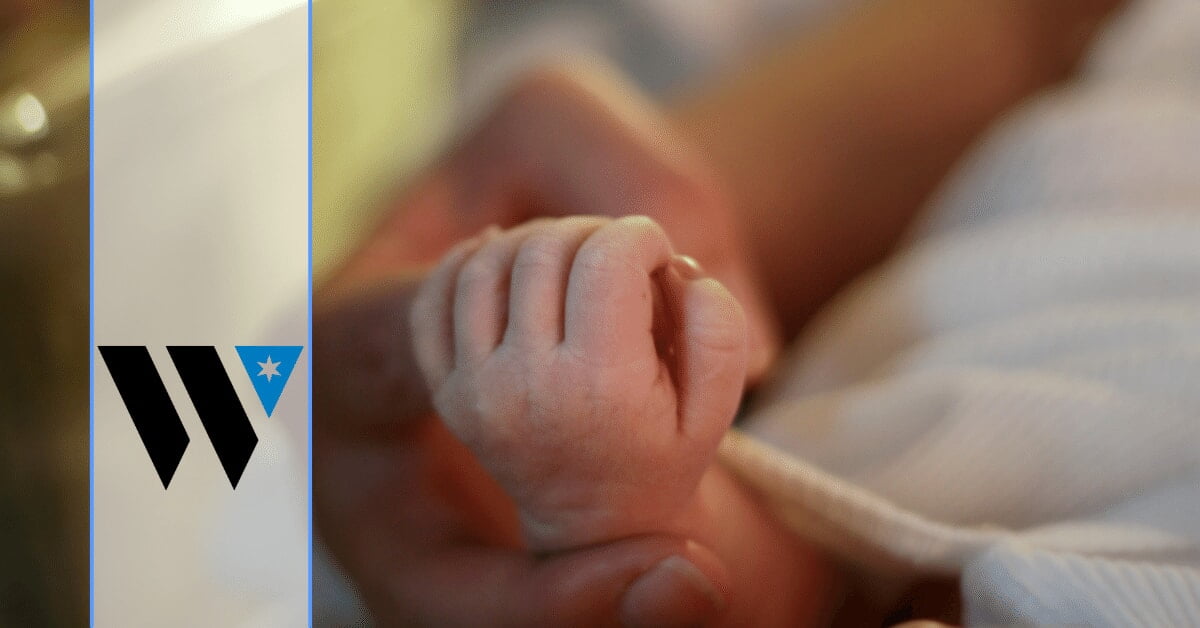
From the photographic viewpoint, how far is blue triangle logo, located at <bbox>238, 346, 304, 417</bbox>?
13.6 inches

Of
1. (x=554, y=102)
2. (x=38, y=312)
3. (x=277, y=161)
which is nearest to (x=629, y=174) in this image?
(x=554, y=102)

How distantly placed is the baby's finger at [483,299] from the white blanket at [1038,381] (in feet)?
0.35

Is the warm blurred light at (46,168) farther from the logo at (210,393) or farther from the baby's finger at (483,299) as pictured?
the baby's finger at (483,299)

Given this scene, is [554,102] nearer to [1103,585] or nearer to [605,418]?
[605,418]

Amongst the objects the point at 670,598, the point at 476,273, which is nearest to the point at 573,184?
the point at 476,273

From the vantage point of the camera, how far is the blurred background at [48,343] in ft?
1.14

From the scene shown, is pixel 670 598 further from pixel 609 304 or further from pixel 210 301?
pixel 210 301

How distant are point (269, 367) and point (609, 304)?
0.16m

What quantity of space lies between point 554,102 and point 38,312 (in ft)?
0.80

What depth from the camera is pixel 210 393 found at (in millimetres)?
345

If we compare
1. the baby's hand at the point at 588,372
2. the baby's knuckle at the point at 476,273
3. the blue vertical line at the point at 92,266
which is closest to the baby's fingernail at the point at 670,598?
the baby's hand at the point at 588,372

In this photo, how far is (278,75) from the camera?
345 mm

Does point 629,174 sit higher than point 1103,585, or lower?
higher

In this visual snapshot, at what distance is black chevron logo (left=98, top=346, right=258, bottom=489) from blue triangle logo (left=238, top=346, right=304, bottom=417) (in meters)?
0.01
